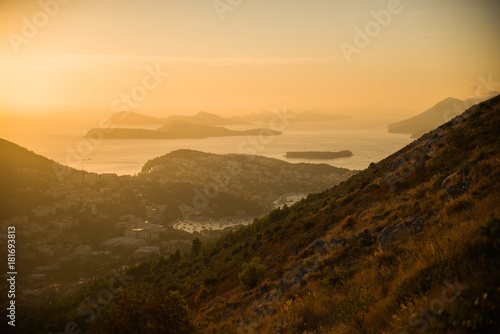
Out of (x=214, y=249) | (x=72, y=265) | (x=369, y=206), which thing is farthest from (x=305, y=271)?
(x=72, y=265)

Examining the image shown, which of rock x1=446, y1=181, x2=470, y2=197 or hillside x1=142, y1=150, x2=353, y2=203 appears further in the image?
hillside x1=142, y1=150, x2=353, y2=203

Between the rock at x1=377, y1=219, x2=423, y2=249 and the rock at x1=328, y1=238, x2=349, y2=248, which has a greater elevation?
the rock at x1=377, y1=219, x2=423, y2=249

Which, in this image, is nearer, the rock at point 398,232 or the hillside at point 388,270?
the hillside at point 388,270

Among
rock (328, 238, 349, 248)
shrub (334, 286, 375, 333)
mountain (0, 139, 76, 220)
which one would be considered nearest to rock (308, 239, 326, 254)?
rock (328, 238, 349, 248)

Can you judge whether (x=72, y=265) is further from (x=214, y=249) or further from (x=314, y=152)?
(x=314, y=152)

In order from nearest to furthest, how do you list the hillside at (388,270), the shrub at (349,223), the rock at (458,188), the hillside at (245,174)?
the hillside at (388,270), the rock at (458,188), the shrub at (349,223), the hillside at (245,174)

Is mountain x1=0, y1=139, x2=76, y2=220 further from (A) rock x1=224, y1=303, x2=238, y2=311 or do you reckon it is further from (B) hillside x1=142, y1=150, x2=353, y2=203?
(A) rock x1=224, y1=303, x2=238, y2=311

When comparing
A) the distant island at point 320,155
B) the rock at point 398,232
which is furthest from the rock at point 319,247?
the distant island at point 320,155

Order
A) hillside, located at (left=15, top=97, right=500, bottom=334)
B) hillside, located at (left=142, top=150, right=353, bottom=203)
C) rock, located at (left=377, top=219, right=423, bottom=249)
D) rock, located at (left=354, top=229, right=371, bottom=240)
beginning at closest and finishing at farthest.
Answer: hillside, located at (left=15, top=97, right=500, bottom=334) → rock, located at (left=377, top=219, right=423, bottom=249) → rock, located at (left=354, top=229, right=371, bottom=240) → hillside, located at (left=142, top=150, right=353, bottom=203)

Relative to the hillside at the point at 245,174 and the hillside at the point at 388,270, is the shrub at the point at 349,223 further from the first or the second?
the hillside at the point at 245,174
